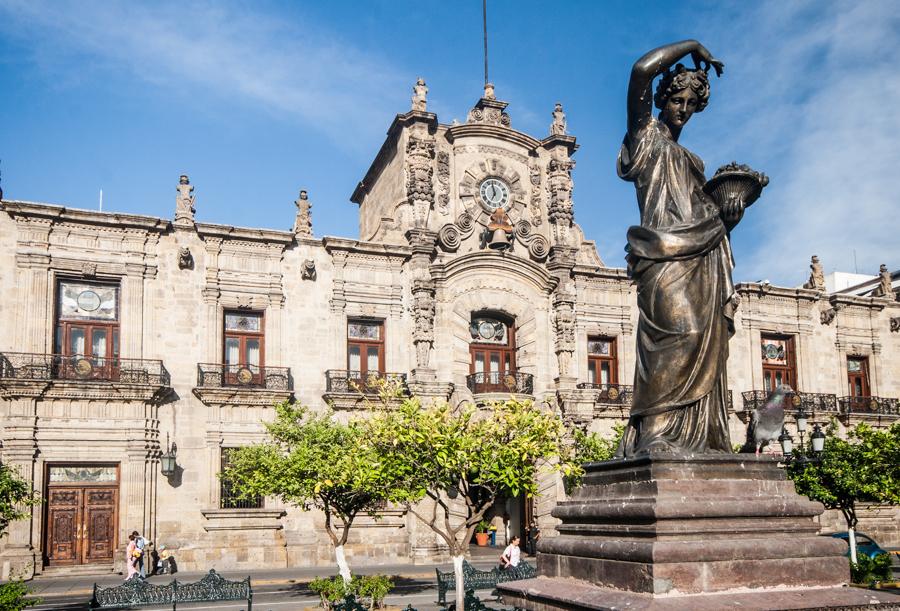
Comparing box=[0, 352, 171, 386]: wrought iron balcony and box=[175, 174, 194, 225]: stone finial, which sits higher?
box=[175, 174, 194, 225]: stone finial

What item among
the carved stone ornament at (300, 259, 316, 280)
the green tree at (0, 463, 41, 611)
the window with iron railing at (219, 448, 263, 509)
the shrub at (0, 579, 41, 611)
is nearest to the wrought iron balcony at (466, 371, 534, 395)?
the carved stone ornament at (300, 259, 316, 280)

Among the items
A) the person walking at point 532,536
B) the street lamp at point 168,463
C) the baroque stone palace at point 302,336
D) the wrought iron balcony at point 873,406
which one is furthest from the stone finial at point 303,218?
the wrought iron balcony at point 873,406

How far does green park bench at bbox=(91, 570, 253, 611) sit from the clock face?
18191mm

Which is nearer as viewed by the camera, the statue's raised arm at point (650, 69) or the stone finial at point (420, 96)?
the statue's raised arm at point (650, 69)

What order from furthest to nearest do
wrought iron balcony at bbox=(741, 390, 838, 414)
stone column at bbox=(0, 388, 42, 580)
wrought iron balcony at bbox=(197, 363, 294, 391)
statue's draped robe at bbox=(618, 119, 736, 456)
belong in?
wrought iron balcony at bbox=(741, 390, 838, 414) < wrought iron balcony at bbox=(197, 363, 294, 391) < stone column at bbox=(0, 388, 42, 580) < statue's draped robe at bbox=(618, 119, 736, 456)

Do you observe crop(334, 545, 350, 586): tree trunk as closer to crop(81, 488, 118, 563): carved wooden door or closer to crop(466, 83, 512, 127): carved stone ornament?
crop(81, 488, 118, 563): carved wooden door

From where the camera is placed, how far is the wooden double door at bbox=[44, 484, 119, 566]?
25.3m

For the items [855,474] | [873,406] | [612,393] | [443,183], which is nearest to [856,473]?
[855,474]

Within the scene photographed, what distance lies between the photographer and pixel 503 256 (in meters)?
31.4

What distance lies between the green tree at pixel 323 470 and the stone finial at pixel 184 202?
9.00m

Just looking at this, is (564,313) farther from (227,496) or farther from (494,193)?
(227,496)

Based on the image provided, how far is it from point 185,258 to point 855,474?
64.8 feet

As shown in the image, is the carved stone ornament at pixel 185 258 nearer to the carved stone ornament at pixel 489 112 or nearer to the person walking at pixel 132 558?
the person walking at pixel 132 558

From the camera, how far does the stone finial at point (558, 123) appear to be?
33.7 meters
